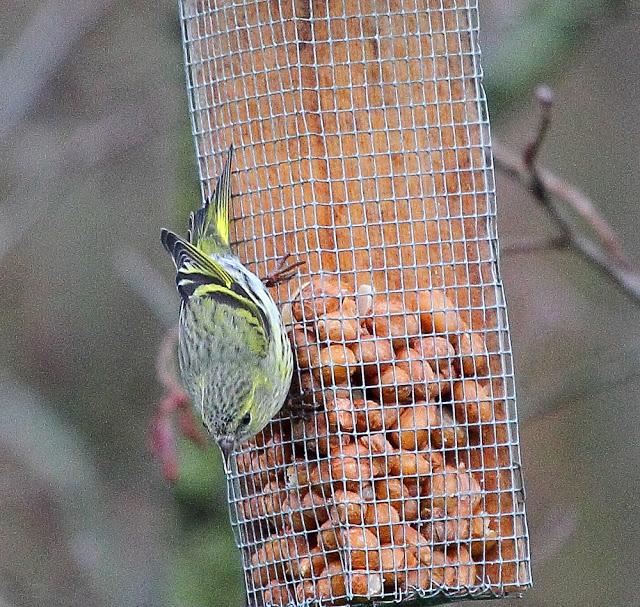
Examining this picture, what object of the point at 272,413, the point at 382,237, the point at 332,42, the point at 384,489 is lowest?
the point at 384,489

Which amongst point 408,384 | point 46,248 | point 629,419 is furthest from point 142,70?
point 408,384

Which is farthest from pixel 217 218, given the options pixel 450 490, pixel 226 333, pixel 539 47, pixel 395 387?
pixel 539 47

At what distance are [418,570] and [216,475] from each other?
2.21m

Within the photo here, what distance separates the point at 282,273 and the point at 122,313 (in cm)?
590

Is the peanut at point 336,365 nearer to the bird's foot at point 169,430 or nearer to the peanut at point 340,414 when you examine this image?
the peanut at point 340,414

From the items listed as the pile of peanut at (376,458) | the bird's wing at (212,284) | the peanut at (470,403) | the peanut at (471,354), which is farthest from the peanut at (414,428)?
the bird's wing at (212,284)

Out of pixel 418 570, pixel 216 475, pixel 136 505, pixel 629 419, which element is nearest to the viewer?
pixel 418 570

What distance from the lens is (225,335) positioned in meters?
6.30

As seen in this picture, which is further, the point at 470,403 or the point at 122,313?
the point at 122,313

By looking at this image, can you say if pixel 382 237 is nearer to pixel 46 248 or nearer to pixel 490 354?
pixel 490 354

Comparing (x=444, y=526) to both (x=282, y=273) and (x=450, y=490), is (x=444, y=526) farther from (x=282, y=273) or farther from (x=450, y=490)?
(x=282, y=273)

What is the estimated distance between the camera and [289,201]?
6.32 meters

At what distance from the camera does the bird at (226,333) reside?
5926 millimetres

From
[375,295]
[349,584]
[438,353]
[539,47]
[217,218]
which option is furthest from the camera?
[539,47]
